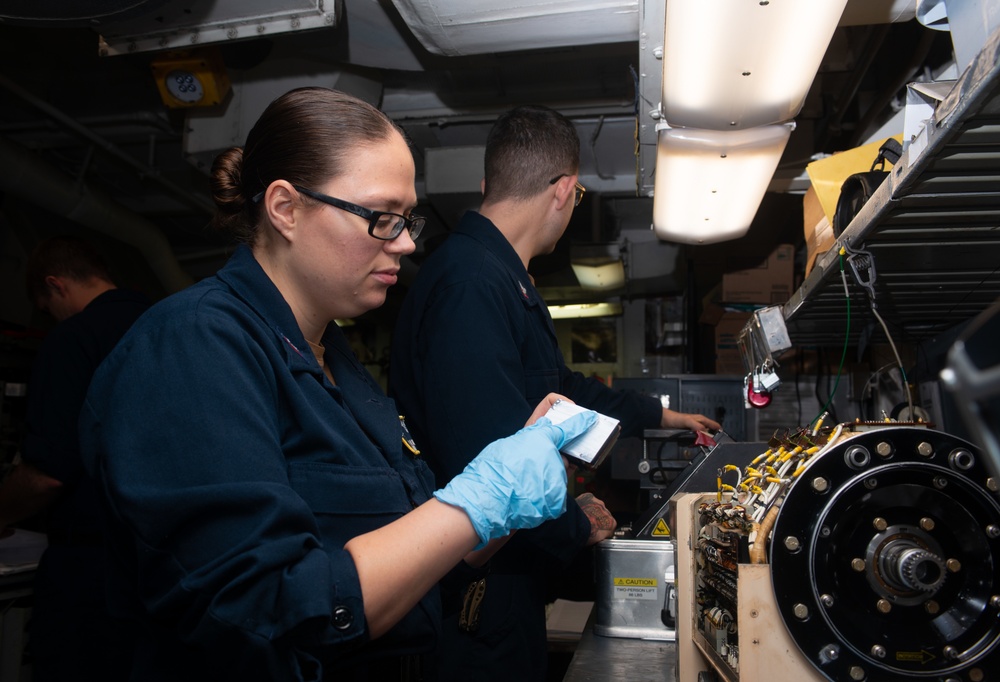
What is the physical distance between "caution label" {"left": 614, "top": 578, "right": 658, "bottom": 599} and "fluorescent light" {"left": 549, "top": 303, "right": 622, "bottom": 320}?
492cm

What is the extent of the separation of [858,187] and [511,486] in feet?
4.48

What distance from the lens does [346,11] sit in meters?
3.03

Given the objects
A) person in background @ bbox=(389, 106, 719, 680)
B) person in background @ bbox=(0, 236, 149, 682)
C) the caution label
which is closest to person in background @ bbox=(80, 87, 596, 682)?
person in background @ bbox=(389, 106, 719, 680)

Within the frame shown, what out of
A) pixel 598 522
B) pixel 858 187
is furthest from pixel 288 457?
pixel 858 187

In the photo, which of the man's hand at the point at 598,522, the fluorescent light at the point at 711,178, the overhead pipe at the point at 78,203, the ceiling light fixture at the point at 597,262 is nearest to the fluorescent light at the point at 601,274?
the ceiling light fixture at the point at 597,262

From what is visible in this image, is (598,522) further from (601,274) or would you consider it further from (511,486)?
(601,274)

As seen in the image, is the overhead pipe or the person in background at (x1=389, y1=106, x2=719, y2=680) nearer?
the person in background at (x1=389, y1=106, x2=719, y2=680)

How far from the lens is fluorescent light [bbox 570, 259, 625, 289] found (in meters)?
5.98

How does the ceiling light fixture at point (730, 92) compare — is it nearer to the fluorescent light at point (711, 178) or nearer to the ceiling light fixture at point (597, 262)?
the fluorescent light at point (711, 178)

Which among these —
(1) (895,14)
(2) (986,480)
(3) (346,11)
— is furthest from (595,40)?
(2) (986,480)

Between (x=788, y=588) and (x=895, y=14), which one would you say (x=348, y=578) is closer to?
(x=788, y=588)

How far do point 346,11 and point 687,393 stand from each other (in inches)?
89.5

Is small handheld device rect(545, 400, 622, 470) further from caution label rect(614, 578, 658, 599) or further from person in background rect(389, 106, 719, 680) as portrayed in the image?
caution label rect(614, 578, 658, 599)

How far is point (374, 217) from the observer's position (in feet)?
4.12
